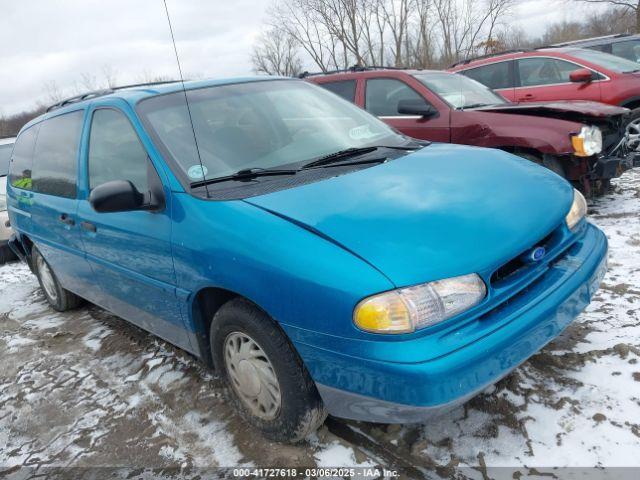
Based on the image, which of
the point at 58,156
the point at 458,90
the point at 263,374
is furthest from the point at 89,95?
the point at 458,90

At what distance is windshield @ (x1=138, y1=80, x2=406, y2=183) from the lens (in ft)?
8.98

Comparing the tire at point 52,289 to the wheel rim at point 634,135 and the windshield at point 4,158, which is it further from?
the wheel rim at point 634,135

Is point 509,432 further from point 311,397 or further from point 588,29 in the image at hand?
point 588,29

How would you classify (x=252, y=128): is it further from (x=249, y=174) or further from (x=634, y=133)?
(x=634, y=133)

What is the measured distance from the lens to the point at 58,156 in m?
3.80

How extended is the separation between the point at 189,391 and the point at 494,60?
7146 mm

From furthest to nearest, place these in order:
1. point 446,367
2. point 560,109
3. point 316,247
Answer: point 560,109 → point 316,247 → point 446,367

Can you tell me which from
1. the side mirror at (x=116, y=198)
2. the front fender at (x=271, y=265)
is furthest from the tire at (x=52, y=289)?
the front fender at (x=271, y=265)

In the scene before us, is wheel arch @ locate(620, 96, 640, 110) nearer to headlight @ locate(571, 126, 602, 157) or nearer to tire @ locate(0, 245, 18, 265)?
headlight @ locate(571, 126, 602, 157)

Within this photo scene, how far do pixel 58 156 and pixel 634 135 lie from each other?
652cm

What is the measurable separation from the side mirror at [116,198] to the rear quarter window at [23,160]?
2130 millimetres

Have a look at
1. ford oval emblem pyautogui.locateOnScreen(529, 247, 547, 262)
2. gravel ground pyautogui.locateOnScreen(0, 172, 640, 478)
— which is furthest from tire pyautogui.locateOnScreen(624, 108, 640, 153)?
ford oval emblem pyautogui.locateOnScreen(529, 247, 547, 262)

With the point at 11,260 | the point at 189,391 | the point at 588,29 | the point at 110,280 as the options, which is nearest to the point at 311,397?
the point at 189,391

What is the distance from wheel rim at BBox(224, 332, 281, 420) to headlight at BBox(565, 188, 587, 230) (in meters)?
1.60
